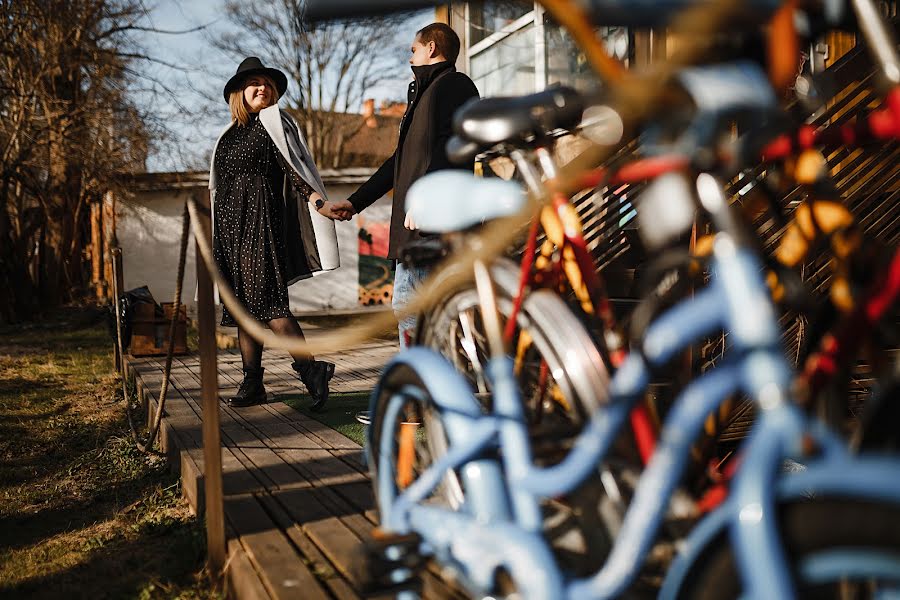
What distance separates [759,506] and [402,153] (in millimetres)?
3194

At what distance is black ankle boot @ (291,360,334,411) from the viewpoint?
195 inches

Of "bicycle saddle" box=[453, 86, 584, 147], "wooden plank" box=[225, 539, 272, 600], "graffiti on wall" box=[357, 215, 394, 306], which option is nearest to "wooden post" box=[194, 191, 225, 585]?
"wooden plank" box=[225, 539, 272, 600]

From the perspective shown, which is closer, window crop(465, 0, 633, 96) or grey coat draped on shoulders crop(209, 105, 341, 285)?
grey coat draped on shoulders crop(209, 105, 341, 285)

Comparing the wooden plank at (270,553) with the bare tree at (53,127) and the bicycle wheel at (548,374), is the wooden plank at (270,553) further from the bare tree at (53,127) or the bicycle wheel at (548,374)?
the bare tree at (53,127)

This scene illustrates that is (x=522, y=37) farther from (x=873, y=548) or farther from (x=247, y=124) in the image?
(x=873, y=548)

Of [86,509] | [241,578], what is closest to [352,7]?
[241,578]

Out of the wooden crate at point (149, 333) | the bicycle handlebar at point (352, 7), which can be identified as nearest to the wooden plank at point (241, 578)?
the bicycle handlebar at point (352, 7)

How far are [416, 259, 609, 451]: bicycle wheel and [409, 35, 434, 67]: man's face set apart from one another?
2126 mm

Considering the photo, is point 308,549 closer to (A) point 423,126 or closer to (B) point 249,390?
(A) point 423,126

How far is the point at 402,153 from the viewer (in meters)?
4.14

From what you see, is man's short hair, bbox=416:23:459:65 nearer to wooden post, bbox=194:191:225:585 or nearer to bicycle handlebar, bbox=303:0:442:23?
wooden post, bbox=194:191:225:585

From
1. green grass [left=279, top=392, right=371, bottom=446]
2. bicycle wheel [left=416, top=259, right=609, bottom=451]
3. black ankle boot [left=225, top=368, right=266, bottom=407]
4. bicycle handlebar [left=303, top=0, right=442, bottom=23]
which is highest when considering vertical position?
bicycle handlebar [left=303, top=0, right=442, bottom=23]

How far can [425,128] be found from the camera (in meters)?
3.97

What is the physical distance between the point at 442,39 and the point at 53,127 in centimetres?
1114
